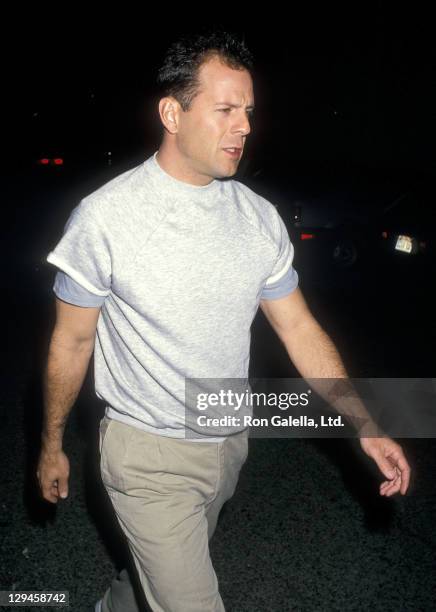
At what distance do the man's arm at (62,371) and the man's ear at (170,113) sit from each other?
708mm

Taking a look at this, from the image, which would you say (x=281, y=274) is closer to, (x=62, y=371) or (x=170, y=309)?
(x=170, y=309)

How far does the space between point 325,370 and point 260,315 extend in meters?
5.19

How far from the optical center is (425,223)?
8.63 m

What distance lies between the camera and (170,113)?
2.23 m

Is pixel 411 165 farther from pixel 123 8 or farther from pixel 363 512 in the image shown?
pixel 363 512

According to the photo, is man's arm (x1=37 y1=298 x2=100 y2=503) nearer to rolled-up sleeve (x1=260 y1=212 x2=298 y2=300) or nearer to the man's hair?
rolled-up sleeve (x1=260 y1=212 x2=298 y2=300)

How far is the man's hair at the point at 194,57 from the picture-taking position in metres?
2.18

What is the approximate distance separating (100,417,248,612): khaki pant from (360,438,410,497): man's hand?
55cm

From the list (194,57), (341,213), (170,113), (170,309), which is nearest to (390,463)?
(170,309)

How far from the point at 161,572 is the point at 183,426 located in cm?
49

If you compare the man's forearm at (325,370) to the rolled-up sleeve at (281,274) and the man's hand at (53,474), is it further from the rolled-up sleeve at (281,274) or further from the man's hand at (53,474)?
the man's hand at (53,474)

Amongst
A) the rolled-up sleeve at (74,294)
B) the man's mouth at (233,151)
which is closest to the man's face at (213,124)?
the man's mouth at (233,151)

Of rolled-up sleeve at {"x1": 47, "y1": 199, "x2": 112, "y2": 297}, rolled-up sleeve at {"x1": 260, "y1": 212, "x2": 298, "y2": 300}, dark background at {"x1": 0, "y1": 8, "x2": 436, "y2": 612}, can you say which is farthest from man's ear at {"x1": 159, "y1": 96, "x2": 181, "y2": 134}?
dark background at {"x1": 0, "y1": 8, "x2": 436, "y2": 612}

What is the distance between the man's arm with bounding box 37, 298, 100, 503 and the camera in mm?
2129
